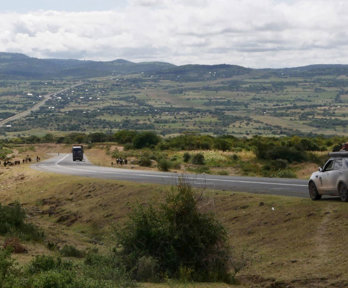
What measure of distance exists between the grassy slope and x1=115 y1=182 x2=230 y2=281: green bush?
1.74 feet

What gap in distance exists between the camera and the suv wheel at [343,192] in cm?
1838

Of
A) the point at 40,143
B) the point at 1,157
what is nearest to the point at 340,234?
the point at 1,157

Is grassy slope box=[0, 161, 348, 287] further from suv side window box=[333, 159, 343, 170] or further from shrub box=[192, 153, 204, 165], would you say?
shrub box=[192, 153, 204, 165]

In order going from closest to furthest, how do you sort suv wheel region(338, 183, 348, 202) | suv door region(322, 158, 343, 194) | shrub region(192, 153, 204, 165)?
1. suv wheel region(338, 183, 348, 202)
2. suv door region(322, 158, 343, 194)
3. shrub region(192, 153, 204, 165)

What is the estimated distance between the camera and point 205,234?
14.3 metres

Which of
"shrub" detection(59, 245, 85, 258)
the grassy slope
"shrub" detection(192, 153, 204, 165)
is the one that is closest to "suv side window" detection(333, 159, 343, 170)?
the grassy slope

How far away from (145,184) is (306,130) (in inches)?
6140

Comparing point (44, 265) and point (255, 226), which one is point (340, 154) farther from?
point (44, 265)

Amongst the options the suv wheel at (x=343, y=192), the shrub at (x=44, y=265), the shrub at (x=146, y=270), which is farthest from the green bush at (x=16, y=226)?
the suv wheel at (x=343, y=192)

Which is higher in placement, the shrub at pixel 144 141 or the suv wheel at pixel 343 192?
the suv wheel at pixel 343 192

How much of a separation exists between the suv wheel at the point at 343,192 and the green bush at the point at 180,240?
5469mm

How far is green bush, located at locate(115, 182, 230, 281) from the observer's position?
45.9 feet

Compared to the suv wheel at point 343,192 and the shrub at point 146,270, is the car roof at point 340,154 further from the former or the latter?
the shrub at point 146,270

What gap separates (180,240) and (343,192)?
6.53 metres
